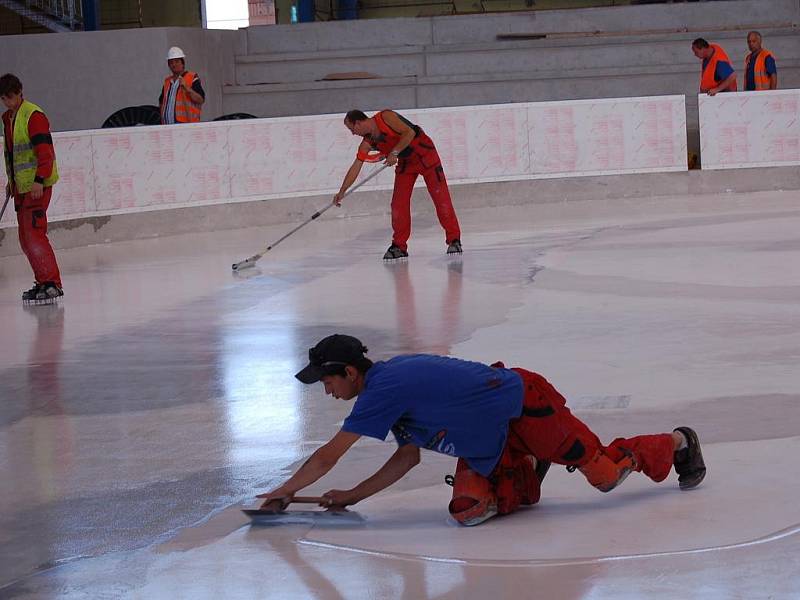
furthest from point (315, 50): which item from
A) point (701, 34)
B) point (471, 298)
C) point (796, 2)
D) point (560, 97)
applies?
point (471, 298)

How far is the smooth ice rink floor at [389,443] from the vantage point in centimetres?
458

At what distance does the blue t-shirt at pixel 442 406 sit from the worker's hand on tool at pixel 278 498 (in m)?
0.42

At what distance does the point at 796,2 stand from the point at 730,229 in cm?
1367

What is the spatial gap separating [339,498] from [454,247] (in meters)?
9.01

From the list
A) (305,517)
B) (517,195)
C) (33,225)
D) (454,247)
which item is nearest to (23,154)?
(33,225)

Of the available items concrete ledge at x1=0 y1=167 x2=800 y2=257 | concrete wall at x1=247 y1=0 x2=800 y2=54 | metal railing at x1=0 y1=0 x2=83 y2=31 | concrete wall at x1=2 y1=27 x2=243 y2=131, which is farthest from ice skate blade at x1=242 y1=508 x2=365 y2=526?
metal railing at x1=0 y1=0 x2=83 y2=31

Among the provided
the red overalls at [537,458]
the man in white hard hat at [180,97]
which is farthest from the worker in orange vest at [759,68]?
the red overalls at [537,458]

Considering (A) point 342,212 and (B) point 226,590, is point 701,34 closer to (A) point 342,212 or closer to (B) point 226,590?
(A) point 342,212

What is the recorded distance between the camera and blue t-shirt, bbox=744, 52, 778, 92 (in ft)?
66.6

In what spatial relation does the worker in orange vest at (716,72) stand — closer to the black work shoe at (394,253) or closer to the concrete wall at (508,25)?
the concrete wall at (508,25)

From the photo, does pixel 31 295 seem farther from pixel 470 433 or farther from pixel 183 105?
pixel 470 433

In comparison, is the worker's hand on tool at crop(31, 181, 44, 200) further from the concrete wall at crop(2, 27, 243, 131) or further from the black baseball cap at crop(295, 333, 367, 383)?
the concrete wall at crop(2, 27, 243, 131)

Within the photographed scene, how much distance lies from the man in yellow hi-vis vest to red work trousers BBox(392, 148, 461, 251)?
3607 mm

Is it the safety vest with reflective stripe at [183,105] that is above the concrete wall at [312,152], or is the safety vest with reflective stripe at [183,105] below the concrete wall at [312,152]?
above
